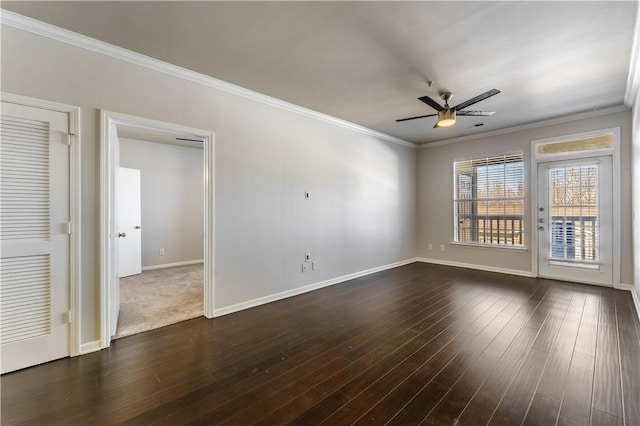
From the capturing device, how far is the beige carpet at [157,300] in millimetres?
3078

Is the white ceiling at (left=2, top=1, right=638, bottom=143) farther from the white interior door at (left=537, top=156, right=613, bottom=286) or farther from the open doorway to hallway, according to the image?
the open doorway to hallway

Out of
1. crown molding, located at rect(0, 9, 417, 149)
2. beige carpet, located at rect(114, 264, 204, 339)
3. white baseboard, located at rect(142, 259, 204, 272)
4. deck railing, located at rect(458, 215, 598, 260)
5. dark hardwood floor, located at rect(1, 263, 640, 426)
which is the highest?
crown molding, located at rect(0, 9, 417, 149)

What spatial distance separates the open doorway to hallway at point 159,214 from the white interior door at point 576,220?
5.90 m

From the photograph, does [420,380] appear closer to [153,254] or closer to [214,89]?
[214,89]

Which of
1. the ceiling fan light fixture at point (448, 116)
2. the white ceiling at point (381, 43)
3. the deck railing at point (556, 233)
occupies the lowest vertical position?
the deck railing at point (556, 233)

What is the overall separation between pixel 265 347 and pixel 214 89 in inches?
114

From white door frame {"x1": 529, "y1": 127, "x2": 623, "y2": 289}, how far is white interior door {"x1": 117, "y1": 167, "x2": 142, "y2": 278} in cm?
750

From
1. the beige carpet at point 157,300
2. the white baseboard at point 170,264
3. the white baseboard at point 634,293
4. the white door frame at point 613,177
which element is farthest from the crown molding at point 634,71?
the white baseboard at point 170,264

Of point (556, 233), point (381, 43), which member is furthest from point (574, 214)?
point (381, 43)

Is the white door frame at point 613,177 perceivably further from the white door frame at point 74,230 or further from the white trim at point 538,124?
the white door frame at point 74,230

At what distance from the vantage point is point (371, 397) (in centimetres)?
183

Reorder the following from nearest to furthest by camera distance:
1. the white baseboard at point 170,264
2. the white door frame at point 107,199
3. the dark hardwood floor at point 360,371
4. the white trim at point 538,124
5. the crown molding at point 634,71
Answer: the dark hardwood floor at point 360,371 < the crown molding at point 634,71 < the white door frame at point 107,199 < the white trim at point 538,124 < the white baseboard at point 170,264

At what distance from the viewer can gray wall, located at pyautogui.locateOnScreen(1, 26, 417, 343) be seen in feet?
7.96

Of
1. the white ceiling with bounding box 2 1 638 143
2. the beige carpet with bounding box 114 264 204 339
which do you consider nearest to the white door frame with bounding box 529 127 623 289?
the white ceiling with bounding box 2 1 638 143
